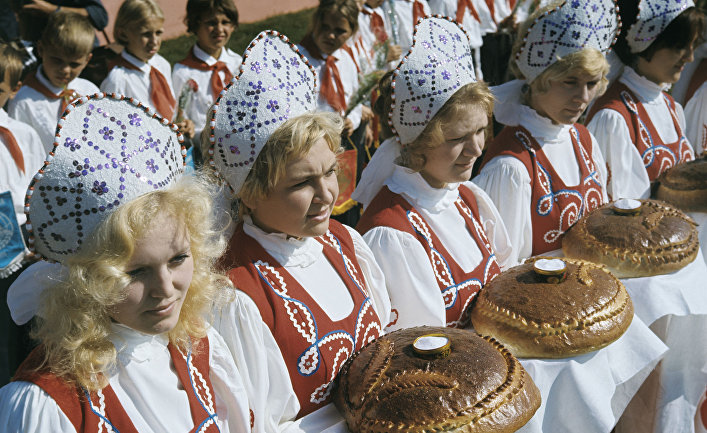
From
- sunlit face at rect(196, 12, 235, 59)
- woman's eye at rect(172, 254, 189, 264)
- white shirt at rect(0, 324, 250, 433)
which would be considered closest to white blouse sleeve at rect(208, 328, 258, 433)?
white shirt at rect(0, 324, 250, 433)

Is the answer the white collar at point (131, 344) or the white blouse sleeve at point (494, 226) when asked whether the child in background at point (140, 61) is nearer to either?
the white blouse sleeve at point (494, 226)

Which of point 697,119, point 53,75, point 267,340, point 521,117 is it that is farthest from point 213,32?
point 267,340

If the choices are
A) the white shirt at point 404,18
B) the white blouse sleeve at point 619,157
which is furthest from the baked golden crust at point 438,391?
the white shirt at point 404,18

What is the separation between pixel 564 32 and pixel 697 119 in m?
1.75

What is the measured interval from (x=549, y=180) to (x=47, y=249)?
2094 millimetres

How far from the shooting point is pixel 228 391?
1.82 m

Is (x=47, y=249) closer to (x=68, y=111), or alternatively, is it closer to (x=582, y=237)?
(x=68, y=111)

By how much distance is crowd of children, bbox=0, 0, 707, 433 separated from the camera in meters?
1.55

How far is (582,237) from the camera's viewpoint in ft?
8.71

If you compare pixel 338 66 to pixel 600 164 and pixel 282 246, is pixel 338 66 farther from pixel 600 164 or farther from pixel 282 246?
pixel 282 246

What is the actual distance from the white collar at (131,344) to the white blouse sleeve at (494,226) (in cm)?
145

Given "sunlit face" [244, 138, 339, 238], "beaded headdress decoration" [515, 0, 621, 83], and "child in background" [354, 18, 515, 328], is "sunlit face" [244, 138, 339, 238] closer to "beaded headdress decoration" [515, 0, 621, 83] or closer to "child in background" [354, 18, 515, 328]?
"child in background" [354, 18, 515, 328]

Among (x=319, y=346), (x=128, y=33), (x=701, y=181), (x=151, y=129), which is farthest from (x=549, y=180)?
(x=128, y=33)

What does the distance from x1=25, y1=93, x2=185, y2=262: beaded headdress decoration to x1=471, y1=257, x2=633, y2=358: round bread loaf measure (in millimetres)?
1125
